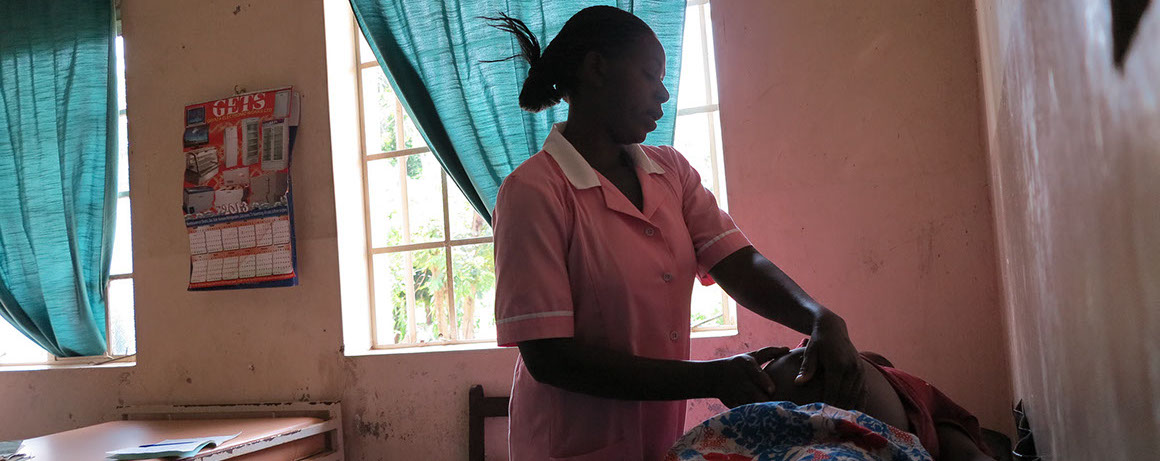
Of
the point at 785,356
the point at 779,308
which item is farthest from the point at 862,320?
the point at 785,356

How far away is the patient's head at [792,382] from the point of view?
1.14 m

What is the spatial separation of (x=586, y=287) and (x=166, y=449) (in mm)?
1811

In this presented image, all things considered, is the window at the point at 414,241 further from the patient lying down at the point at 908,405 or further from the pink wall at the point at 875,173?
the patient lying down at the point at 908,405

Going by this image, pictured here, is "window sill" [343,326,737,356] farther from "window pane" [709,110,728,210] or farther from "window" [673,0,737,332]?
"window pane" [709,110,728,210]

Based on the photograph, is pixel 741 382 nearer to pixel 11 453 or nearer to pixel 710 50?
pixel 710 50

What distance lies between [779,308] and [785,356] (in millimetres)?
198

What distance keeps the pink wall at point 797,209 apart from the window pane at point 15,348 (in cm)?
127

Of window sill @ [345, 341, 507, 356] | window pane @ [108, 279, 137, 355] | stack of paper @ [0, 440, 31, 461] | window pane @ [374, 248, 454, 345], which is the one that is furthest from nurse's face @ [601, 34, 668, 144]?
window pane @ [108, 279, 137, 355]

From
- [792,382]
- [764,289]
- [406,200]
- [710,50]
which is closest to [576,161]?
[764,289]

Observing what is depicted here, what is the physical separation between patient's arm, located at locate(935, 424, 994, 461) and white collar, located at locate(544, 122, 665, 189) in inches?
25.6

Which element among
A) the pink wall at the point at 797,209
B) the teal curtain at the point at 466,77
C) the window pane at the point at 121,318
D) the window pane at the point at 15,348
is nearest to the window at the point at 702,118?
the pink wall at the point at 797,209

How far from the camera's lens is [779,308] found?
4.62 feet

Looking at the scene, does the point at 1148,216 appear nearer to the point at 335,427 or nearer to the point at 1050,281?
the point at 1050,281

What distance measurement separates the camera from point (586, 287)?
135 cm
